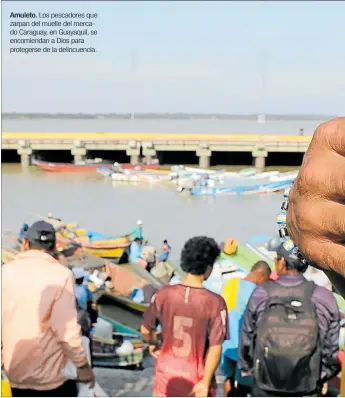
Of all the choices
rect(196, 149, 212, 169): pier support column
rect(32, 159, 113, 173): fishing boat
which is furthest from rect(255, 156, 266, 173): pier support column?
rect(32, 159, 113, 173): fishing boat

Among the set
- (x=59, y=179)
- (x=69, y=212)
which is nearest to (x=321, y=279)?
(x=69, y=212)

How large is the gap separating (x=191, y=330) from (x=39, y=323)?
618mm

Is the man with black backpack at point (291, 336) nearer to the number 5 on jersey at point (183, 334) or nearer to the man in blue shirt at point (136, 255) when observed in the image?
the number 5 on jersey at point (183, 334)

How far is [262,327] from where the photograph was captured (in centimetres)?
226

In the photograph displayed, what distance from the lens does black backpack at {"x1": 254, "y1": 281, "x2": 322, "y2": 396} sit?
2.22 metres

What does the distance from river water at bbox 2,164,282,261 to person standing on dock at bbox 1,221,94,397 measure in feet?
32.1

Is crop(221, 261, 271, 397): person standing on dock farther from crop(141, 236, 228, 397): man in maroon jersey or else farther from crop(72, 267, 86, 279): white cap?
crop(72, 267, 86, 279): white cap

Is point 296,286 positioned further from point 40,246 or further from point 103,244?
point 103,244

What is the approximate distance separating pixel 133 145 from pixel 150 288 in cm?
2091

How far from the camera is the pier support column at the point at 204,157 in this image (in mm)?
26766

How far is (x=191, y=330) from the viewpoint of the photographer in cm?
246

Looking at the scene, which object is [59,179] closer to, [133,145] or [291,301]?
[133,145]

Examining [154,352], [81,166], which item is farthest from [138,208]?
[154,352]

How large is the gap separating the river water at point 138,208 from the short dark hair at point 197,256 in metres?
9.72
